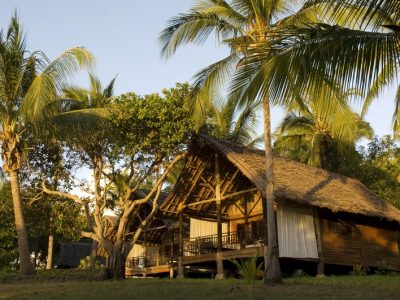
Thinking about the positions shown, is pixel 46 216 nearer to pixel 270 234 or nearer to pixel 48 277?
pixel 48 277

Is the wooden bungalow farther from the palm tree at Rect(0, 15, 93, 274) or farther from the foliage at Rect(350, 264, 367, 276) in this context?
the palm tree at Rect(0, 15, 93, 274)

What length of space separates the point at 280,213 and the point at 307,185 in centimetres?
236

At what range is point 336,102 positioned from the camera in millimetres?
7789

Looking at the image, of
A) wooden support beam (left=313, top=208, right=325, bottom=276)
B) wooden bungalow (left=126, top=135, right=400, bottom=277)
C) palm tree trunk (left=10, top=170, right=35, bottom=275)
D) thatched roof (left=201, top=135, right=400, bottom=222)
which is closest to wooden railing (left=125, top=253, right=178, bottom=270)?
wooden bungalow (left=126, top=135, right=400, bottom=277)

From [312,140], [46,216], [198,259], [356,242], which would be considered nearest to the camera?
[198,259]

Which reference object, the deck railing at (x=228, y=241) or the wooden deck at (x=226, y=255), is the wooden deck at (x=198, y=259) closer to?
the wooden deck at (x=226, y=255)

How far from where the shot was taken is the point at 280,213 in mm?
19453

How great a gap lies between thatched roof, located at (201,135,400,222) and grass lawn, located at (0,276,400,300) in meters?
4.12

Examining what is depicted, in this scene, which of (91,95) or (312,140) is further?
(312,140)

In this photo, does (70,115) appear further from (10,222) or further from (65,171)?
(10,222)

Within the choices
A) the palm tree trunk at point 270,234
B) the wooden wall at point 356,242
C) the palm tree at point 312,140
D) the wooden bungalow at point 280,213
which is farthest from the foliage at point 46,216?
the palm tree at point 312,140

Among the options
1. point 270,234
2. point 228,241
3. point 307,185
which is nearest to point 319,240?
point 307,185

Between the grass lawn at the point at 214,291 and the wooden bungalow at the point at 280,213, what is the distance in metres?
4.32

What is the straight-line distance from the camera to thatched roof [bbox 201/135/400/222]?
61.4 ft
